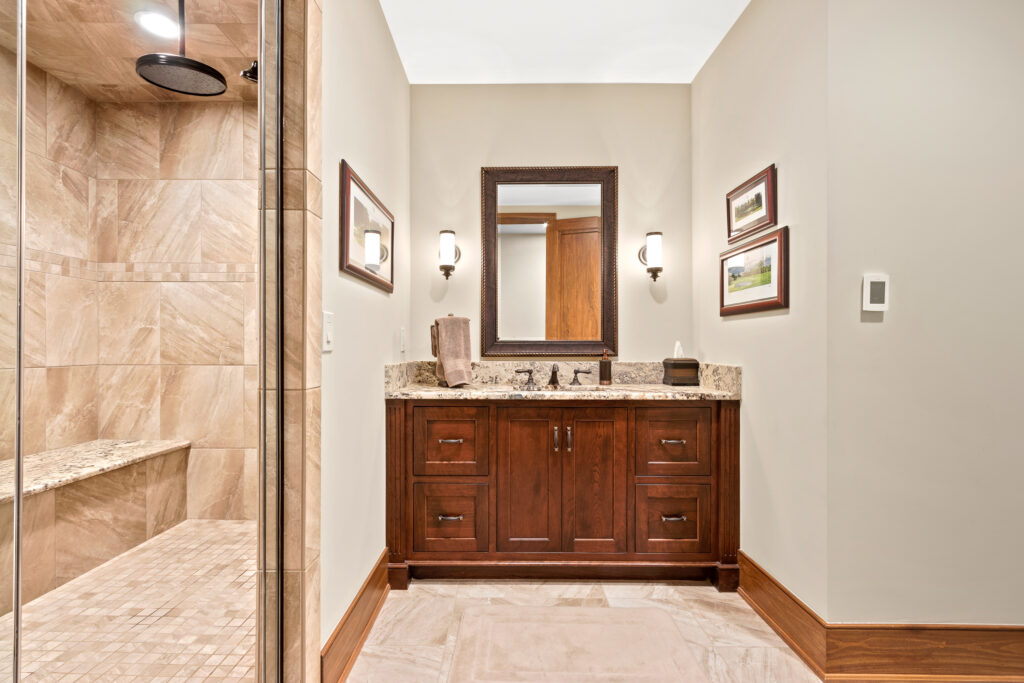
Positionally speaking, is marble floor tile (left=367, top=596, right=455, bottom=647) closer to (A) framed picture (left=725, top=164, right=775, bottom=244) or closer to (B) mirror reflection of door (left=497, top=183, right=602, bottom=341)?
(B) mirror reflection of door (left=497, top=183, right=602, bottom=341)

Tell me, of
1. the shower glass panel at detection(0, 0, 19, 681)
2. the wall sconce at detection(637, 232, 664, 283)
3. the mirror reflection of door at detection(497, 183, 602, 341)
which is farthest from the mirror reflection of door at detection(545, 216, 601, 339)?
the shower glass panel at detection(0, 0, 19, 681)

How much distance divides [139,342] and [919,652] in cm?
251

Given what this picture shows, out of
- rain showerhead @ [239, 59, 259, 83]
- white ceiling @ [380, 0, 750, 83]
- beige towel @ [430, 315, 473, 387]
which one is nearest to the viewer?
rain showerhead @ [239, 59, 259, 83]

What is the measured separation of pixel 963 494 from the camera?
5.38ft

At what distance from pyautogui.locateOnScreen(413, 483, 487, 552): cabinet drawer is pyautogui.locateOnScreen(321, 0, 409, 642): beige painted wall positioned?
0.19 m

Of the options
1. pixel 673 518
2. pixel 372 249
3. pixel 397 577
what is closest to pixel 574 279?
pixel 372 249

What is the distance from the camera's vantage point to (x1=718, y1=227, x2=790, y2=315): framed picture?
75.4 inches

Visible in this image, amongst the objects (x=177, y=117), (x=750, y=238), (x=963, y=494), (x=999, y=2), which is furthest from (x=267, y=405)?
(x=999, y=2)

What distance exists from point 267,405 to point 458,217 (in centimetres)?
179

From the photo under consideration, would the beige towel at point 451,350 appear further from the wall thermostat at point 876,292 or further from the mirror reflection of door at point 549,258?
the wall thermostat at point 876,292

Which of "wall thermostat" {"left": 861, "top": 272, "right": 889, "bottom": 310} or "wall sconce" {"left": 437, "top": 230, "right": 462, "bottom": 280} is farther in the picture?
"wall sconce" {"left": 437, "top": 230, "right": 462, "bottom": 280}

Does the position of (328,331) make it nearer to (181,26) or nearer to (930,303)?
(181,26)

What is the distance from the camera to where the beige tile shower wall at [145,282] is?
784mm

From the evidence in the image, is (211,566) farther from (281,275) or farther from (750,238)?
(750,238)
